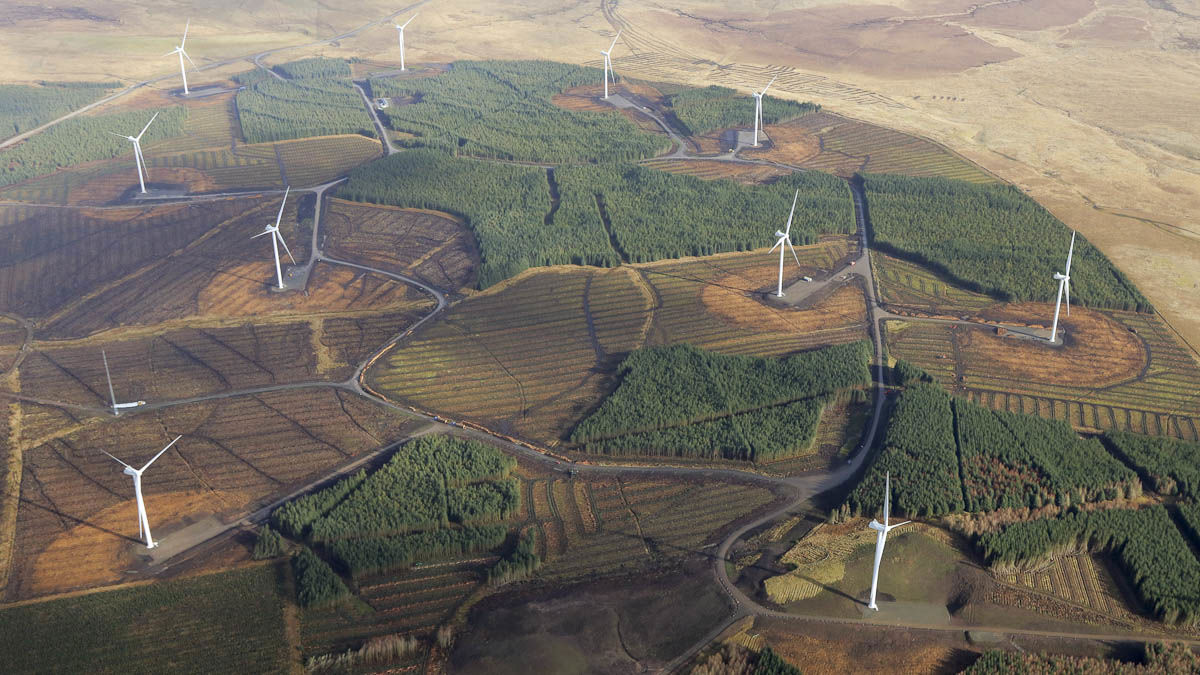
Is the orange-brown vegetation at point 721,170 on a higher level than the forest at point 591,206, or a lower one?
higher

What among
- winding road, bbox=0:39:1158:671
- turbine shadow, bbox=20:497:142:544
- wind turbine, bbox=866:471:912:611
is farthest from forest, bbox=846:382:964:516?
turbine shadow, bbox=20:497:142:544

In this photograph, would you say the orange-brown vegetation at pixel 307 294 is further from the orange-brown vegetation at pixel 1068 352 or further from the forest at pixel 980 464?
the orange-brown vegetation at pixel 1068 352

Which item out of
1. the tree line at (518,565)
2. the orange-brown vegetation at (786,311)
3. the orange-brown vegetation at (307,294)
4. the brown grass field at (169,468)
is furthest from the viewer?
the orange-brown vegetation at (307,294)

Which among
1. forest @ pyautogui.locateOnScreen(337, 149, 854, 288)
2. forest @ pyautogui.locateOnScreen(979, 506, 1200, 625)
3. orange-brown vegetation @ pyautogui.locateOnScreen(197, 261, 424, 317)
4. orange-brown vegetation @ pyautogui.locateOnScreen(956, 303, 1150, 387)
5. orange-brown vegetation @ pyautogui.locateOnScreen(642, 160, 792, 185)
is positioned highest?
orange-brown vegetation @ pyautogui.locateOnScreen(642, 160, 792, 185)

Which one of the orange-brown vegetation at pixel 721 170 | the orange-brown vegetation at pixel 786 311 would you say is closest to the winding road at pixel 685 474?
the orange-brown vegetation at pixel 786 311

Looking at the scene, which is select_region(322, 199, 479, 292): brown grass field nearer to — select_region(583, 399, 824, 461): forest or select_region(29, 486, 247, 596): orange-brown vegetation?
select_region(583, 399, 824, 461): forest

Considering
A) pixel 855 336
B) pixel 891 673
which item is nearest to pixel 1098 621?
pixel 891 673
